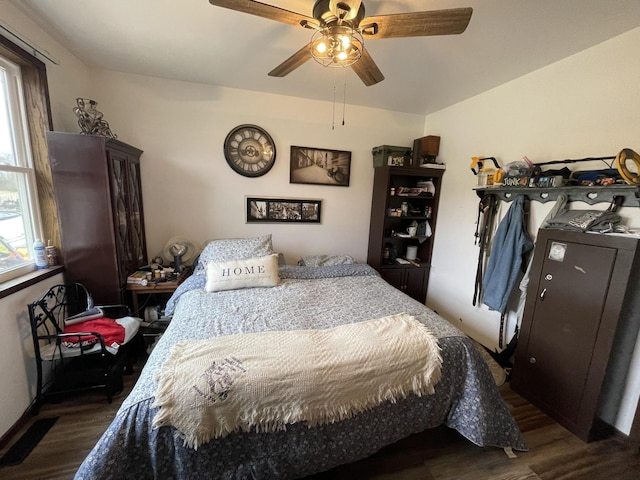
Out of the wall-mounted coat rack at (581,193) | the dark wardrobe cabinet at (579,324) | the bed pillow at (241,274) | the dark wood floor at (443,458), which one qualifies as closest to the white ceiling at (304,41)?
the wall-mounted coat rack at (581,193)

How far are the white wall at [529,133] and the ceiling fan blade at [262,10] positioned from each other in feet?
6.39

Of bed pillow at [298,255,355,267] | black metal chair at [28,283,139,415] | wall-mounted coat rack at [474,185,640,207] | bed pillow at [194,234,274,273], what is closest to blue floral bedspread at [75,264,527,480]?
bed pillow at [194,234,274,273]

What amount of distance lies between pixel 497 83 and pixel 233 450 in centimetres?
329

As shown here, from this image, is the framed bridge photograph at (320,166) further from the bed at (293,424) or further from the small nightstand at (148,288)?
the small nightstand at (148,288)

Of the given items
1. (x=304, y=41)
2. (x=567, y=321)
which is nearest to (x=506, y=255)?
(x=567, y=321)

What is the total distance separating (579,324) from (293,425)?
1.85m

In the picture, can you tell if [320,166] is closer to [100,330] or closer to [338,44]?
[338,44]

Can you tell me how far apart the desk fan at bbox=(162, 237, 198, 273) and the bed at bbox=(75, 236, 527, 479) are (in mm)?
432

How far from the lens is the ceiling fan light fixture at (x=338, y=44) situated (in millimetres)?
1246

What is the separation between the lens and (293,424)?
117 centimetres

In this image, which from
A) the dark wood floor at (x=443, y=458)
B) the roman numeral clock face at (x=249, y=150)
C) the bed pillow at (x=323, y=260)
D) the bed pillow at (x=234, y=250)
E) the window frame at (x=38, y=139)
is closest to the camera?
the dark wood floor at (x=443, y=458)

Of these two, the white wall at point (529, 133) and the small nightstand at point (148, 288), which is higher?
the white wall at point (529, 133)

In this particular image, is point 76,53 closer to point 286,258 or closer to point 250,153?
point 250,153

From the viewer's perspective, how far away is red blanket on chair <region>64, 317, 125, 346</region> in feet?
5.68
